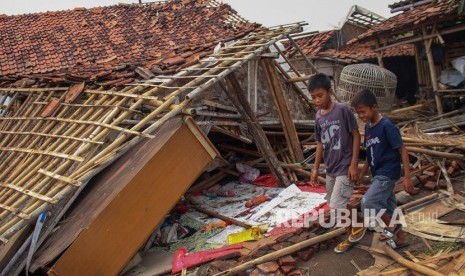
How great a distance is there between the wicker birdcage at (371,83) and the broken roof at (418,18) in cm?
117

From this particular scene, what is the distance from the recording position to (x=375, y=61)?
→ 54.0 feet

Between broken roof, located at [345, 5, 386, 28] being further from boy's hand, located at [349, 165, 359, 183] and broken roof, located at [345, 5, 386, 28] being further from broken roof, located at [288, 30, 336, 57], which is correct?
boy's hand, located at [349, 165, 359, 183]

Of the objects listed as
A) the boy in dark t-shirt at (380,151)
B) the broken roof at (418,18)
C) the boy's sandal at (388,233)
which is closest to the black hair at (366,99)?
the boy in dark t-shirt at (380,151)

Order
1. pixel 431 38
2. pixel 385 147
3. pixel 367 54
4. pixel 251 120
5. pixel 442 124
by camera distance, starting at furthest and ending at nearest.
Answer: pixel 367 54
pixel 431 38
pixel 442 124
pixel 251 120
pixel 385 147

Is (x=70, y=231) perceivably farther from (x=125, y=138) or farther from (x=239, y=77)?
(x=239, y=77)

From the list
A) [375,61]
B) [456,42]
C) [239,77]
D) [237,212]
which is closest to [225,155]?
[239,77]

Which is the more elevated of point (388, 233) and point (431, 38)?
point (388, 233)

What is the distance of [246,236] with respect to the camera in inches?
185

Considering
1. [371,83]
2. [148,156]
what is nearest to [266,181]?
[148,156]

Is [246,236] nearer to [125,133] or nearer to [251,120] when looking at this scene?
[125,133]

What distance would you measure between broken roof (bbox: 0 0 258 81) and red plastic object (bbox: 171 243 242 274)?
887 cm

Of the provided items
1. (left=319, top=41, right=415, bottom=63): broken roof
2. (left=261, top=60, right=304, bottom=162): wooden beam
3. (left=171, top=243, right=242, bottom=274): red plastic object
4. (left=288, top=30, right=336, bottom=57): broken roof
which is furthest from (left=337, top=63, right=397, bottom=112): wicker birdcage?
(left=171, top=243, right=242, bottom=274): red plastic object

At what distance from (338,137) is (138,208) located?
7.42 ft

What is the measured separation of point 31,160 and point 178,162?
5.28 ft
